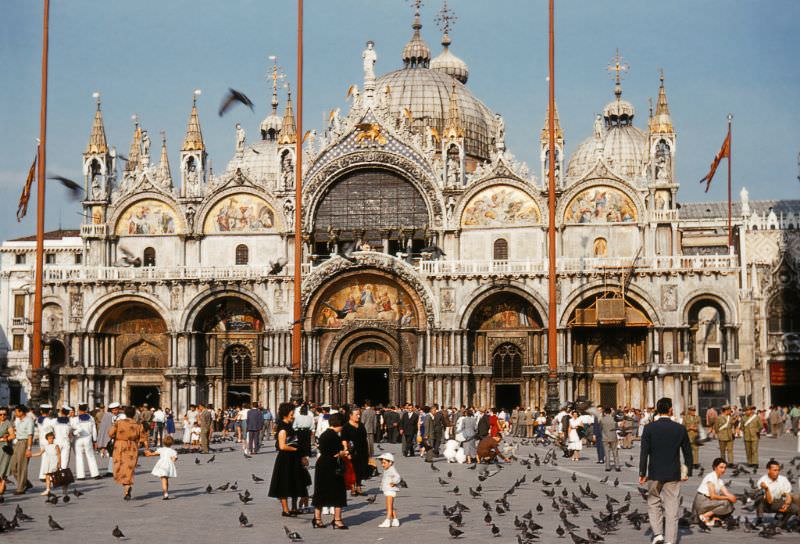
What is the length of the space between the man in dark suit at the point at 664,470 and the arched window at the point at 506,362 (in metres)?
41.0

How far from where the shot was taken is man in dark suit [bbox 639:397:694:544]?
55.3 ft

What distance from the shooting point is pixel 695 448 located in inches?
1214

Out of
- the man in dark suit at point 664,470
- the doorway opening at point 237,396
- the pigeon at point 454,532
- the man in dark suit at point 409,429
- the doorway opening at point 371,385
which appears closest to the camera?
the man in dark suit at point 664,470

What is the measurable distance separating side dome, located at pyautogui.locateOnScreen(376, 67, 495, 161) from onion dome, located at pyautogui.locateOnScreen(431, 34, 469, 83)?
502cm

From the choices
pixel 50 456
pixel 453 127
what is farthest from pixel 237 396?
pixel 50 456

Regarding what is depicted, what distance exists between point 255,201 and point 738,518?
144ft

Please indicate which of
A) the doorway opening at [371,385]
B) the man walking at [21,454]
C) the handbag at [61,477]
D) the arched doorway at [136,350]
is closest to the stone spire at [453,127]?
the doorway opening at [371,385]

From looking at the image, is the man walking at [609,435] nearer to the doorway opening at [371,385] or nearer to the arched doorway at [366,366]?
the arched doorway at [366,366]

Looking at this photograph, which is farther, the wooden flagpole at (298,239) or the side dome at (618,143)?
the side dome at (618,143)

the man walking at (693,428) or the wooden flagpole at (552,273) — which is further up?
the wooden flagpole at (552,273)

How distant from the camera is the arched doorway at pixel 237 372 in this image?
60.2 m

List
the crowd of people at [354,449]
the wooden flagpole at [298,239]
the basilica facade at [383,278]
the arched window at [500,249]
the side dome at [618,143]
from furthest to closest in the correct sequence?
1. the side dome at [618,143]
2. the arched window at [500,249]
3. the basilica facade at [383,278]
4. the wooden flagpole at [298,239]
5. the crowd of people at [354,449]

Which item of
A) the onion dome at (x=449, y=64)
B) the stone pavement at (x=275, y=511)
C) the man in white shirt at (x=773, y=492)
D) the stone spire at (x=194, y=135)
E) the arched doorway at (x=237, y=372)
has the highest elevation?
the onion dome at (x=449, y=64)

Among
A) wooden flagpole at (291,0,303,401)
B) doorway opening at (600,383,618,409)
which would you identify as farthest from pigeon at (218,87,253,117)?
doorway opening at (600,383,618,409)
